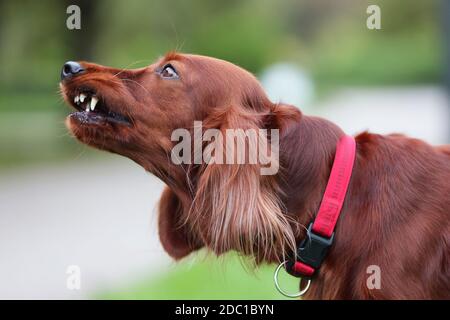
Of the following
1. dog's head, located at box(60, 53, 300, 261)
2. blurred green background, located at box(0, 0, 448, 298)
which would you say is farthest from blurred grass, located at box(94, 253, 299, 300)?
dog's head, located at box(60, 53, 300, 261)

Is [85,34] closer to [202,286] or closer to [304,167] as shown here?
[202,286]

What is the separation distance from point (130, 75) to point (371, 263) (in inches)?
57.1

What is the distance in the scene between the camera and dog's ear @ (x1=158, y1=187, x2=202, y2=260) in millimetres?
3838

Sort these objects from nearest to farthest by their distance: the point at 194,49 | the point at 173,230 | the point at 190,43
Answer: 1. the point at 173,230
2. the point at 190,43
3. the point at 194,49

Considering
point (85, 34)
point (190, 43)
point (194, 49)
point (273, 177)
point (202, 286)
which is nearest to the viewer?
point (273, 177)

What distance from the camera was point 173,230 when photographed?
388 centimetres

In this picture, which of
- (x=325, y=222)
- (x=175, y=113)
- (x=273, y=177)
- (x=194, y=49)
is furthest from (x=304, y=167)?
(x=194, y=49)

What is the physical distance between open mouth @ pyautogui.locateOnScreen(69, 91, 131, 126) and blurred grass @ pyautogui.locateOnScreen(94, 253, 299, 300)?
7.27 feet

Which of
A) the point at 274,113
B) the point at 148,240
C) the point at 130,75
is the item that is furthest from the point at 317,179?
the point at 148,240

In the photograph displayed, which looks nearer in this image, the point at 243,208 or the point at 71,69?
the point at 243,208

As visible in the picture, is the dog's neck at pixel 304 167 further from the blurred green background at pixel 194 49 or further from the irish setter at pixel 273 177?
the blurred green background at pixel 194 49

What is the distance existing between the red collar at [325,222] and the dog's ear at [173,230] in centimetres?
66

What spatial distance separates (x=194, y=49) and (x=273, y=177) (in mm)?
21407

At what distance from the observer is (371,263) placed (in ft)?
10.7
